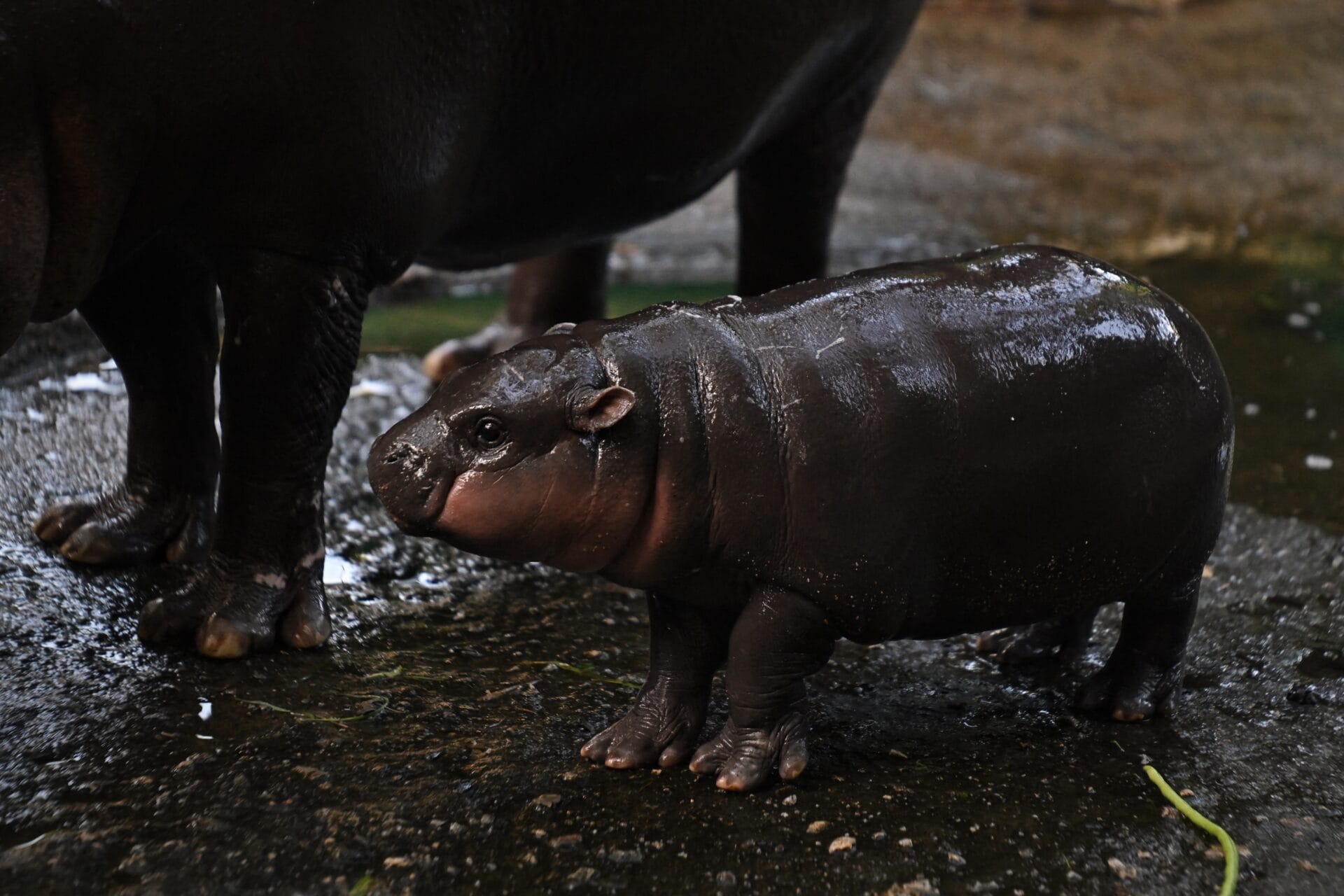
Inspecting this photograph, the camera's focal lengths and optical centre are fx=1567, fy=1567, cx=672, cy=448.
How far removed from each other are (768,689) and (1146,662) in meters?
0.83

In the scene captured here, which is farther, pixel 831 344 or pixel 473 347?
pixel 473 347

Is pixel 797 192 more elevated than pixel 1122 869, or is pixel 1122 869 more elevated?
pixel 797 192

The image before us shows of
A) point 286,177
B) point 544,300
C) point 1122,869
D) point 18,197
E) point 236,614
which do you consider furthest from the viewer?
point 544,300

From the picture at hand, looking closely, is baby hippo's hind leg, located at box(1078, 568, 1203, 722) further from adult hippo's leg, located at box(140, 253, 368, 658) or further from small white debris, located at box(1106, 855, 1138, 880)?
adult hippo's leg, located at box(140, 253, 368, 658)

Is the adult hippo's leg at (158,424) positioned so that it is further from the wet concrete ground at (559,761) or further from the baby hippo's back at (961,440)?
the baby hippo's back at (961,440)

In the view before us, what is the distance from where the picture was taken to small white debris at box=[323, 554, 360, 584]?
11.8 feet

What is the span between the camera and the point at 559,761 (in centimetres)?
271

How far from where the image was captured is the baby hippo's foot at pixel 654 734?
106 inches

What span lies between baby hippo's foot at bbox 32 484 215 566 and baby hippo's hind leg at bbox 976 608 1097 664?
180cm

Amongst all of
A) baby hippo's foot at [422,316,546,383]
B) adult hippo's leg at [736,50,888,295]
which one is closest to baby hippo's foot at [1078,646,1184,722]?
adult hippo's leg at [736,50,888,295]

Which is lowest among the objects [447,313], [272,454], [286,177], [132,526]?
[447,313]

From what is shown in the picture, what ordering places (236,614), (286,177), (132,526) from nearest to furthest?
(286,177), (236,614), (132,526)

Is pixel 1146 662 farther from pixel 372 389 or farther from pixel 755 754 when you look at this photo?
pixel 372 389

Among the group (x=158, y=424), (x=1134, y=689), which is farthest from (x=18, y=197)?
(x=1134, y=689)
